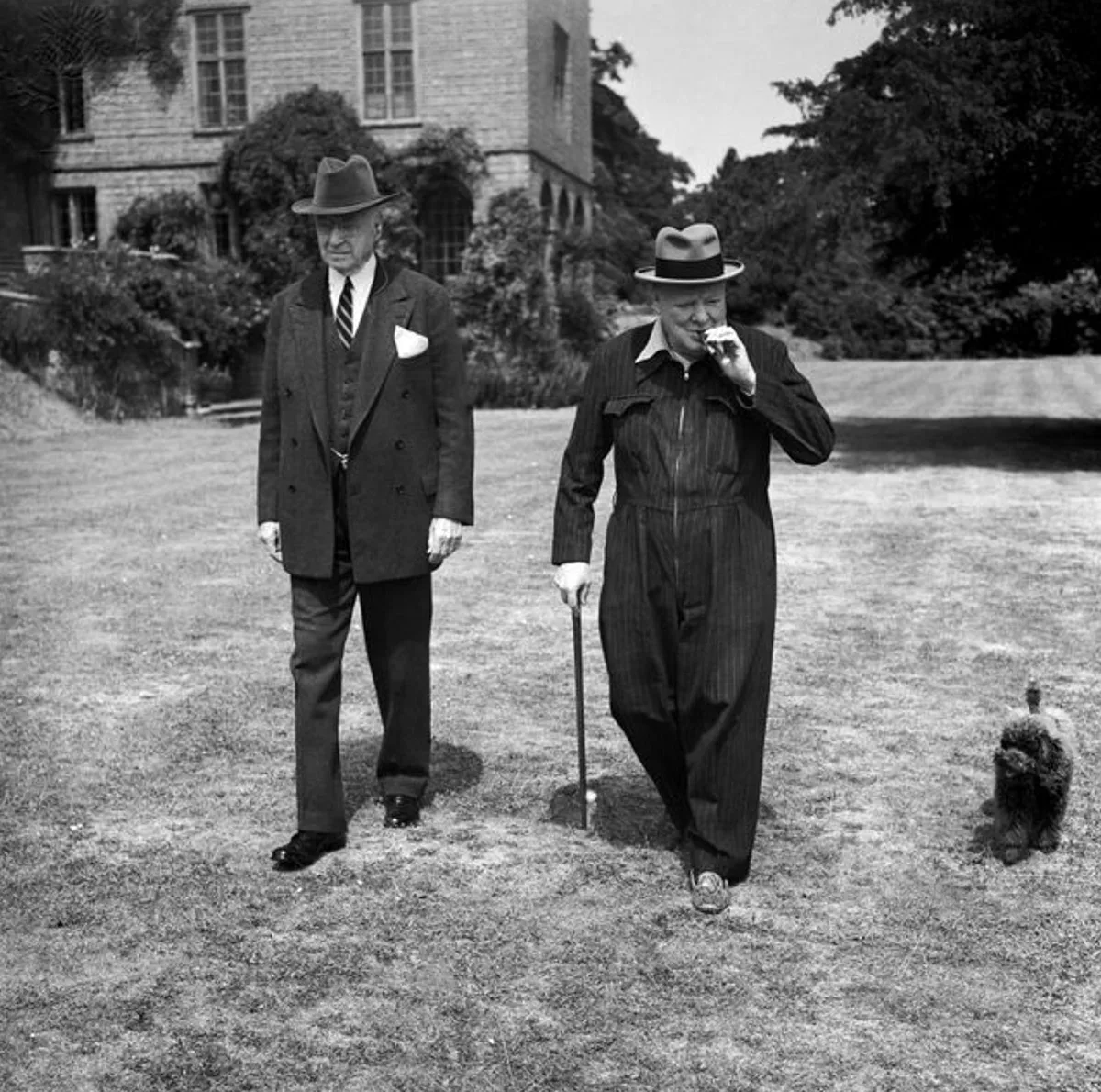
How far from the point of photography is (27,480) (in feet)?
52.9

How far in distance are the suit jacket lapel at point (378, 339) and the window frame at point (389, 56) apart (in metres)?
24.1

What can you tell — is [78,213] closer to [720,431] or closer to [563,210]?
[563,210]

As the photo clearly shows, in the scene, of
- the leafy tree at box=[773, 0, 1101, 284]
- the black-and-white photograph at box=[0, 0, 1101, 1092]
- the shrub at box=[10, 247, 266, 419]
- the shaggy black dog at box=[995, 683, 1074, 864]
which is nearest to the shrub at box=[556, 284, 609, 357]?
the shrub at box=[10, 247, 266, 419]

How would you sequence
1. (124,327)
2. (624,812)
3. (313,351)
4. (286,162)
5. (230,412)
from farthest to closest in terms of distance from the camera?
(286,162), (230,412), (124,327), (624,812), (313,351)

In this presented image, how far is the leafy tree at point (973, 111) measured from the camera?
50.5 ft

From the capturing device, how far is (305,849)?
15.6ft

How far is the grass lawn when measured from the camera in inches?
138

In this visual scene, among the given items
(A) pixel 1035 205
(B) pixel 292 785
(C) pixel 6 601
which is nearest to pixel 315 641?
(B) pixel 292 785

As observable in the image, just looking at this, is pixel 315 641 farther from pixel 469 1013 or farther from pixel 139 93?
pixel 139 93

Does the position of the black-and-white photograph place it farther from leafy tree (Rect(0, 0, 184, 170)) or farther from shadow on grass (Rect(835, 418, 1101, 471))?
shadow on grass (Rect(835, 418, 1101, 471))

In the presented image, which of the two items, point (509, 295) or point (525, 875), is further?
point (509, 295)

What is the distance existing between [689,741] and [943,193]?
39.4 feet

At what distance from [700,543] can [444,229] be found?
25.8 m

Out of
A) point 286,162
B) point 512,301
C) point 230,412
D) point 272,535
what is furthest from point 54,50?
point 286,162
